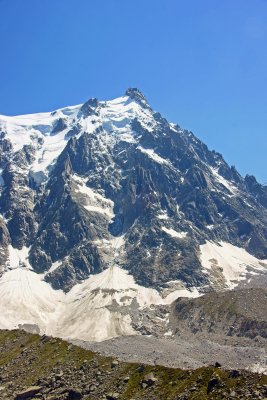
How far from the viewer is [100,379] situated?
9331cm

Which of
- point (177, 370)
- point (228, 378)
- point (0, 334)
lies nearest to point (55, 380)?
point (177, 370)

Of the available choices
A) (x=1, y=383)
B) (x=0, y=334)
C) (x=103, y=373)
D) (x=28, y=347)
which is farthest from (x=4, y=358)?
(x=103, y=373)

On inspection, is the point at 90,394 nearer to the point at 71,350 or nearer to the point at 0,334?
the point at 71,350

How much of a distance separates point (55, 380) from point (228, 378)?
34.5 metres

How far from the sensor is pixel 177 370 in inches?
3425

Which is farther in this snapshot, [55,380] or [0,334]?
[0,334]

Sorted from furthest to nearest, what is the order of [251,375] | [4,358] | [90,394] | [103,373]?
1. [4,358]
2. [103,373]
3. [90,394]
4. [251,375]

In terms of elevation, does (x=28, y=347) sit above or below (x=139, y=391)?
above

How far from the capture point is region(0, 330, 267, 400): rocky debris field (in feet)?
249

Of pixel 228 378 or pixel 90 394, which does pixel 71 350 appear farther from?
pixel 228 378

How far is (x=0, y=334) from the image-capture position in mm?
143125

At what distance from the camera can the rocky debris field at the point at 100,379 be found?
7581 cm

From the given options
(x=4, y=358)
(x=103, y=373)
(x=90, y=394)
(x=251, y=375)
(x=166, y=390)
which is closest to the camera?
(x=251, y=375)

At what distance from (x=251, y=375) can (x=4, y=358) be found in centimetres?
6559
